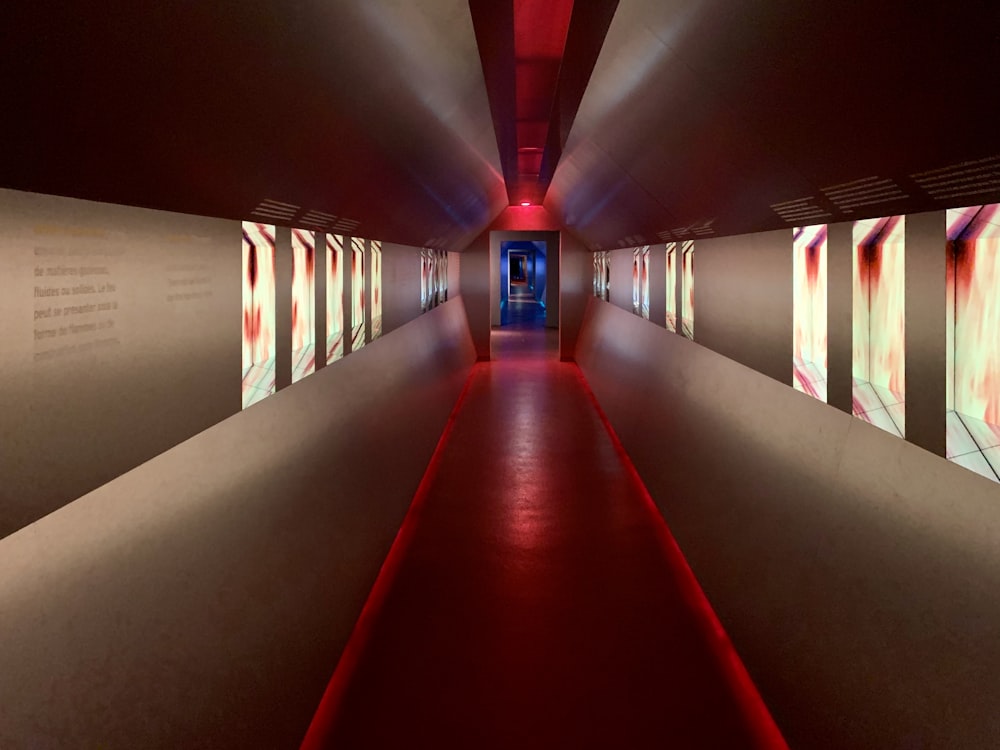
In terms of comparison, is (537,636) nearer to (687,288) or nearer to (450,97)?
(450,97)

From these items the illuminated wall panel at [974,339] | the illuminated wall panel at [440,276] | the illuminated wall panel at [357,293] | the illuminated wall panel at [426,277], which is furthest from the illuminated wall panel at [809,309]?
the illuminated wall panel at [440,276]

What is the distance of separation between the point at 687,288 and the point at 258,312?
4027 millimetres

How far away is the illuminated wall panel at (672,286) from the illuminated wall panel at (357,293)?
2.92 meters

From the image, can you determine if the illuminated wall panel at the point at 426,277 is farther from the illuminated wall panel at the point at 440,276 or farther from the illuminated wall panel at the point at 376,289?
the illuminated wall panel at the point at 376,289

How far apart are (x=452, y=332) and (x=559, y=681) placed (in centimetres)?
879

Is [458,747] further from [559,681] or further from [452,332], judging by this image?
[452,332]

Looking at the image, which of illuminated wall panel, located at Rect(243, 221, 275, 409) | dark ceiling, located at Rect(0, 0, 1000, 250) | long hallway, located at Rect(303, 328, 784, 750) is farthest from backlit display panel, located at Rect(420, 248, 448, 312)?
illuminated wall panel, located at Rect(243, 221, 275, 409)

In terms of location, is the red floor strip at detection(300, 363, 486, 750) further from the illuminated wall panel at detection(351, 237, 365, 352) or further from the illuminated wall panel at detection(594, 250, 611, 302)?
the illuminated wall panel at detection(594, 250, 611, 302)

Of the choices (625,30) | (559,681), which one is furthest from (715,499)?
(625,30)

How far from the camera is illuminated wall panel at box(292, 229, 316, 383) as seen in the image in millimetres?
4059

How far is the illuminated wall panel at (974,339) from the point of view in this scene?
2.28 metres

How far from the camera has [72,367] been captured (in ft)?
6.56

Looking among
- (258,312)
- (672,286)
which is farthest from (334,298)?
(672,286)

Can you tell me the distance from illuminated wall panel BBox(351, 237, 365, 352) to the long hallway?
150cm
